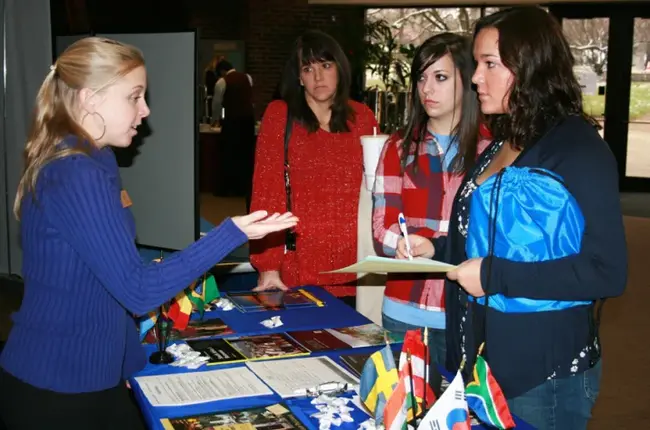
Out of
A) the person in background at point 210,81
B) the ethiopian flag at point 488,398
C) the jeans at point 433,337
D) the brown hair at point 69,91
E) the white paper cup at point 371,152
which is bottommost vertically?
the jeans at point 433,337

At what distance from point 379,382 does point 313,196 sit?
1.46 meters

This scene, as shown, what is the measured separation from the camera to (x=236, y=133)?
10.5m

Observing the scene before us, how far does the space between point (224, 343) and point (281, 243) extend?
2.81 feet

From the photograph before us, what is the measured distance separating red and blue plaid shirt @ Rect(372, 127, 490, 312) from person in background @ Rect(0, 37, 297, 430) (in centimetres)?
80

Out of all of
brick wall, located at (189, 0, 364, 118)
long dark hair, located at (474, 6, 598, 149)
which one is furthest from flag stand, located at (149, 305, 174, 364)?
brick wall, located at (189, 0, 364, 118)

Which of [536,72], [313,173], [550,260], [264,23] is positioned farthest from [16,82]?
[264,23]

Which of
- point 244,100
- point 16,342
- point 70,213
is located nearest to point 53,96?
point 70,213

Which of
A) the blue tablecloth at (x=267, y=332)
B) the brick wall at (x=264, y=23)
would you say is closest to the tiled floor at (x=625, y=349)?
the blue tablecloth at (x=267, y=332)

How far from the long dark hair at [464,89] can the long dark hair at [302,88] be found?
23.3 inches

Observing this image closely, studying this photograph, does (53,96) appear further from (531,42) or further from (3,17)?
(3,17)

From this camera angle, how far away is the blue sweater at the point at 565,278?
66.5 inches

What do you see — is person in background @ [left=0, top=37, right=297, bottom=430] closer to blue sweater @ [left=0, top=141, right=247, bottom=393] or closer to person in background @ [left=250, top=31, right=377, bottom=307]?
blue sweater @ [left=0, top=141, right=247, bottom=393]

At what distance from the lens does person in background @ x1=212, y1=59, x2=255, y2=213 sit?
34.3 ft

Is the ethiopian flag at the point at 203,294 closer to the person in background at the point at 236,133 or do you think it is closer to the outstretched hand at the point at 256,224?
the outstretched hand at the point at 256,224
